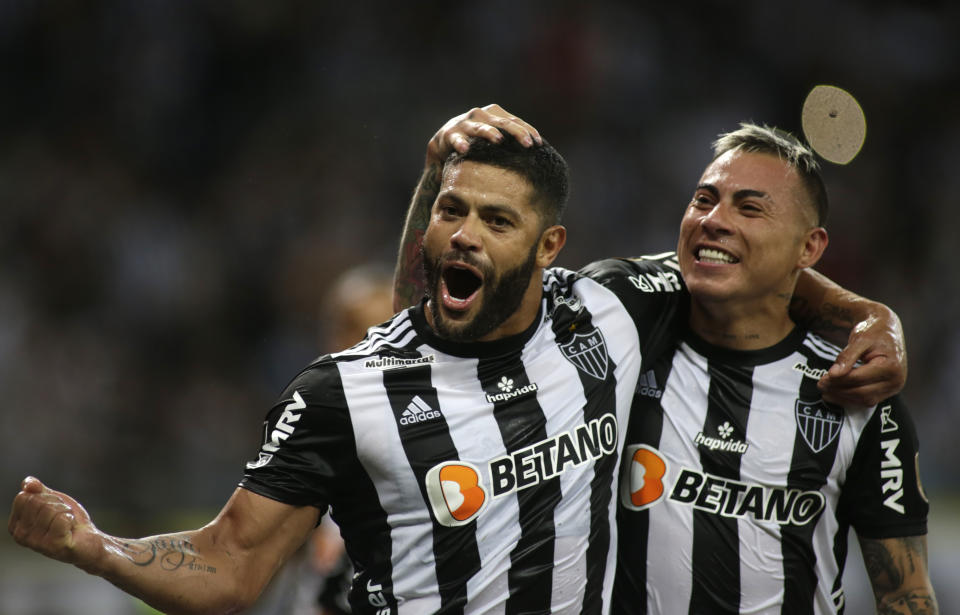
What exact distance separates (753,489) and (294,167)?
6.44 m

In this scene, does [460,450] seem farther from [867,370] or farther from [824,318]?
[824,318]

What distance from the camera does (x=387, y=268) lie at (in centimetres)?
754

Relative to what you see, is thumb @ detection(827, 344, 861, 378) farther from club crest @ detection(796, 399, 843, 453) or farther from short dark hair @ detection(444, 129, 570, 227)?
short dark hair @ detection(444, 129, 570, 227)

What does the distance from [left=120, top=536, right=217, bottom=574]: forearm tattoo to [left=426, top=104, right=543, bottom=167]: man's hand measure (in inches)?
46.7

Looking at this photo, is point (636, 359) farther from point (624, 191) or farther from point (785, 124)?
point (785, 124)

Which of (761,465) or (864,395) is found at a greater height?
(864,395)

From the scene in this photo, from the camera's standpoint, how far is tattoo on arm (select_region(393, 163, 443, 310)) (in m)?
3.16

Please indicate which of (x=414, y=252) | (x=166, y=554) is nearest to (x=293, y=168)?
(x=414, y=252)

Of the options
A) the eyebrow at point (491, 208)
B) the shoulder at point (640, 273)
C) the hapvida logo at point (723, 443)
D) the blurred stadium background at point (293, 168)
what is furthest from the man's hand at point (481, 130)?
the blurred stadium background at point (293, 168)

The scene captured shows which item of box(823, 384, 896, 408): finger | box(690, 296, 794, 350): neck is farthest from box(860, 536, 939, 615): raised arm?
box(690, 296, 794, 350): neck

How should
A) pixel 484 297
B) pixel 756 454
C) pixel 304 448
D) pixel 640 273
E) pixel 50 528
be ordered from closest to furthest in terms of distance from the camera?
1. pixel 50 528
2. pixel 304 448
3. pixel 484 297
4. pixel 756 454
5. pixel 640 273

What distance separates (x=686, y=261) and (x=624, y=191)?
6.06 m

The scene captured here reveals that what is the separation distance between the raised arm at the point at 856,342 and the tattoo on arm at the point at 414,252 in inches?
44.5

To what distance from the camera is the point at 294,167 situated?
8695 mm
